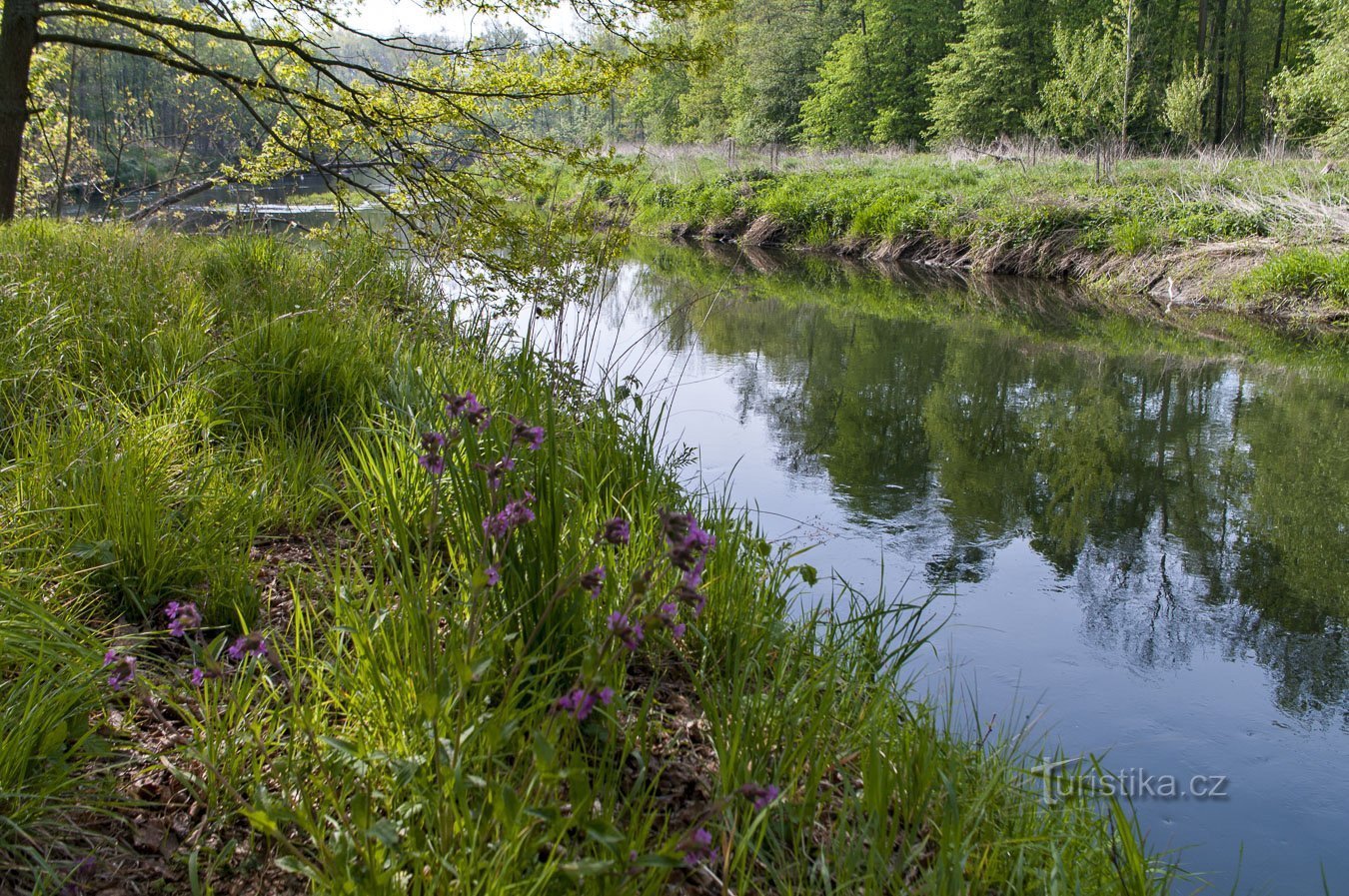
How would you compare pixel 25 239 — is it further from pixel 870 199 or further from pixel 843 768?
pixel 870 199

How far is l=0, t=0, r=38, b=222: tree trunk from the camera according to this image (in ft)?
17.6

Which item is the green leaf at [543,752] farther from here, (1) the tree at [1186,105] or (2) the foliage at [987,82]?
(2) the foliage at [987,82]

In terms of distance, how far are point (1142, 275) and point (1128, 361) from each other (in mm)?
5198

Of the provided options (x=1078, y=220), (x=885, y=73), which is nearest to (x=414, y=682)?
(x=1078, y=220)

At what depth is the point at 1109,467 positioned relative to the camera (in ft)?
21.3

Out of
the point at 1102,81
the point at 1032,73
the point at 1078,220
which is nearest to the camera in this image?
the point at 1078,220

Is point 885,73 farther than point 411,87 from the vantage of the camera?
Yes

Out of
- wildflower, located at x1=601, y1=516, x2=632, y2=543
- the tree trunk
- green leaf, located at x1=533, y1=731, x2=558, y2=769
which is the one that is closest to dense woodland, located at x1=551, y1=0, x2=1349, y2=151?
the tree trunk

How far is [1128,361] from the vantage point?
9.51m

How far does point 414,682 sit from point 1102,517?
194 inches

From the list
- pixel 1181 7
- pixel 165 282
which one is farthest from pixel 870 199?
pixel 1181 7

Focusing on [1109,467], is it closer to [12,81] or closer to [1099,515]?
[1099,515]

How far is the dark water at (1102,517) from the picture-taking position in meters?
3.28

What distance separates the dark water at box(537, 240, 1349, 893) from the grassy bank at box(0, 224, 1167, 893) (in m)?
0.73
